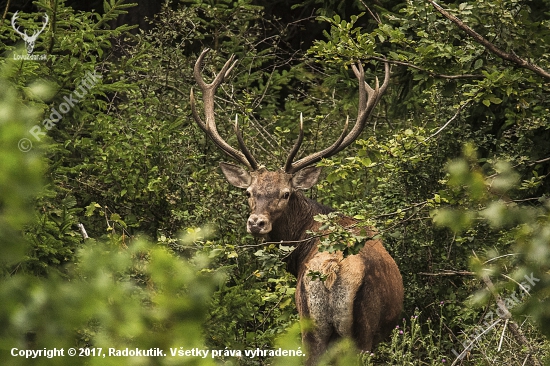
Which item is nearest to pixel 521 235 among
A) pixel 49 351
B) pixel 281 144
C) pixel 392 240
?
pixel 49 351

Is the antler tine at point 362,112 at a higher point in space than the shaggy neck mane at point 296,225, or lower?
higher

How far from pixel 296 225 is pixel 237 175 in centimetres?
67

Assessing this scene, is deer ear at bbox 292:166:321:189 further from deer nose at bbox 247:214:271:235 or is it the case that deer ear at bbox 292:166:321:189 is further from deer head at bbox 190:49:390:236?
deer nose at bbox 247:214:271:235

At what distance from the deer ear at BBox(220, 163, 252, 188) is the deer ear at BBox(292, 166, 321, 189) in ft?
1.26

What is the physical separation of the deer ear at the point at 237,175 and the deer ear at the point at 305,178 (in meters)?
0.38

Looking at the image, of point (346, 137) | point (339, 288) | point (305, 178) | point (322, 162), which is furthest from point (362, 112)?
point (339, 288)

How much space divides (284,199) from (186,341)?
6.28 metres

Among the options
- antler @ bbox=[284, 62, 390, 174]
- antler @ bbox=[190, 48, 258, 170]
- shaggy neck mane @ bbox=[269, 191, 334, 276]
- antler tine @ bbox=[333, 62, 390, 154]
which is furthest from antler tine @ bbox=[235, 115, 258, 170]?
antler tine @ bbox=[333, 62, 390, 154]

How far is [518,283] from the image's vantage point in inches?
86.2

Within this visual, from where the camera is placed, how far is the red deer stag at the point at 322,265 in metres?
6.71

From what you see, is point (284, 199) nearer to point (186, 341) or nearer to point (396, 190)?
point (396, 190)

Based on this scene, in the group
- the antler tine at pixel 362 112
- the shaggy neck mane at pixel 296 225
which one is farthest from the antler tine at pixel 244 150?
the antler tine at pixel 362 112

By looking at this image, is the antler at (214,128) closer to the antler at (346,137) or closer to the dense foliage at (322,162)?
the antler at (346,137)

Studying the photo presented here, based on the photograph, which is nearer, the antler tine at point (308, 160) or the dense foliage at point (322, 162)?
the dense foliage at point (322, 162)
